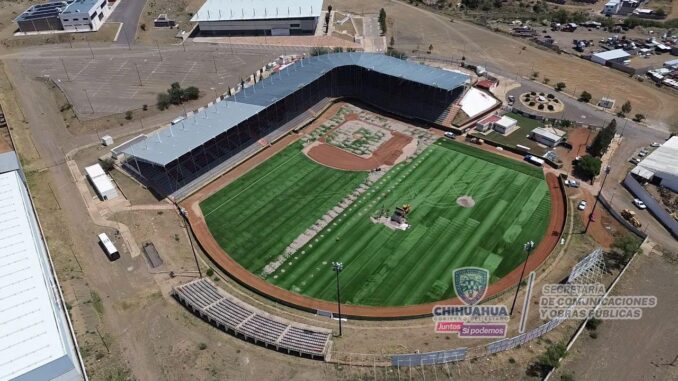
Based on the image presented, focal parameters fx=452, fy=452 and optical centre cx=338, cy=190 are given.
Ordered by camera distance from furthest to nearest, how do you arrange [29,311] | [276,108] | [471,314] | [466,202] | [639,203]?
1. [276,108]
2. [466,202]
3. [639,203]
4. [471,314]
5. [29,311]

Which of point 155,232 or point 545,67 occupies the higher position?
point 545,67

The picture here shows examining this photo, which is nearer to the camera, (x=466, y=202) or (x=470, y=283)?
(x=470, y=283)

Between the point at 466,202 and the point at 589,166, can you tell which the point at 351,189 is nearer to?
the point at 466,202

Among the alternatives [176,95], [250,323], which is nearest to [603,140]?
[250,323]

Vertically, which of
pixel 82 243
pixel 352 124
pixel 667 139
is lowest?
pixel 82 243

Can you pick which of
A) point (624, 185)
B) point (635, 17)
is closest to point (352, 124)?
point (624, 185)

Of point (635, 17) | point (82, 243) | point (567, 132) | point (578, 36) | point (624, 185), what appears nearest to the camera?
point (82, 243)

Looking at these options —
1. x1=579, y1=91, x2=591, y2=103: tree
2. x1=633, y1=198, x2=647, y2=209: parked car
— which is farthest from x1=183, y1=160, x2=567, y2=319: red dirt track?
x1=579, y1=91, x2=591, y2=103: tree

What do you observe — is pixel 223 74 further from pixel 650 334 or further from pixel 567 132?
pixel 650 334
